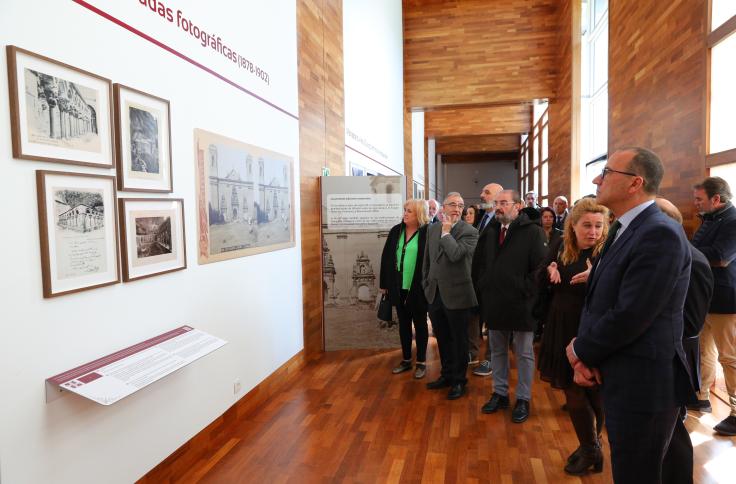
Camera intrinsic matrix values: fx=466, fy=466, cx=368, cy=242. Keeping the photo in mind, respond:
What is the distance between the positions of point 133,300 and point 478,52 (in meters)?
9.93

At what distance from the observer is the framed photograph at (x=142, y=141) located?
2.31 metres

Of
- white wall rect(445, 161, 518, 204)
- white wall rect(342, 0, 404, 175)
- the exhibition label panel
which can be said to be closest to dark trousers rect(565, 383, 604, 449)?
the exhibition label panel

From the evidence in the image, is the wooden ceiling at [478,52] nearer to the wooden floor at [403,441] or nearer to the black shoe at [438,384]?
the black shoe at [438,384]

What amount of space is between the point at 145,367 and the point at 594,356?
197 centimetres

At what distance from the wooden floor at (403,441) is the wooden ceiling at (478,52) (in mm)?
8051

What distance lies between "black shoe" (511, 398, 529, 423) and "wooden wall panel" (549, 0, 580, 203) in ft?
24.8

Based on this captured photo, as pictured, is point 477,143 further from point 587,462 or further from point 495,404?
point 587,462

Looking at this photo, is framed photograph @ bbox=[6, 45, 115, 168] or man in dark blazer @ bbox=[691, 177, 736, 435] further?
man in dark blazer @ bbox=[691, 177, 736, 435]

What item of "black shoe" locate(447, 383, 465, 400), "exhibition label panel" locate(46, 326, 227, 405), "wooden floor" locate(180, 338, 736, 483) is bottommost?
"wooden floor" locate(180, 338, 736, 483)

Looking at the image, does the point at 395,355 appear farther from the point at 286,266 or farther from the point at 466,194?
the point at 466,194

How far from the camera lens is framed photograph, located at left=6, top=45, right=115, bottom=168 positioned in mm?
1790

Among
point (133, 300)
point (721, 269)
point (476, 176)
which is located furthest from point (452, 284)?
point (476, 176)

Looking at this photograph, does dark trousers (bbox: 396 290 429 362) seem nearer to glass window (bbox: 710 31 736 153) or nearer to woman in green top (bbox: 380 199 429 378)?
woman in green top (bbox: 380 199 429 378)

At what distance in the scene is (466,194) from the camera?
27.0 m
